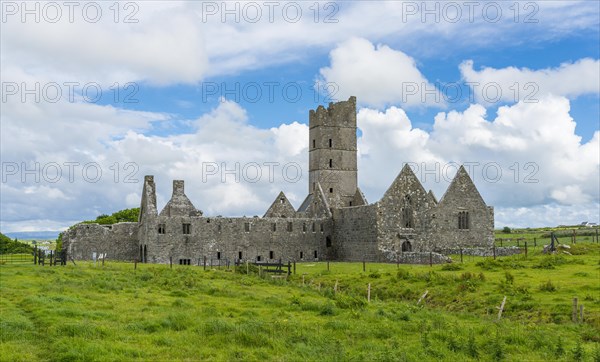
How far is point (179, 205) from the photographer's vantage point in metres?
81.0

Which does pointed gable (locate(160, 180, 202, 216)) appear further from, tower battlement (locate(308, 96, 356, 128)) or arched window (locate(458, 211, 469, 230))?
arched window (locate(458, 211, 469, 230))

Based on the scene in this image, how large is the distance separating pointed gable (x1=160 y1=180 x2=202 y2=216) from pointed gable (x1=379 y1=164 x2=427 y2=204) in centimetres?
2430

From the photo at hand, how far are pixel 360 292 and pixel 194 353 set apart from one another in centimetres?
2306

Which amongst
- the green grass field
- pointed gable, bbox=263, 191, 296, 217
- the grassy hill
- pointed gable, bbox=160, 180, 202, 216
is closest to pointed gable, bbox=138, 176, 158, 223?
pointed gable, bbox=160, 180, 202, 216

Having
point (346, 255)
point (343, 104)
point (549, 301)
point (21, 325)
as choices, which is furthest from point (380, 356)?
point (343, 104)

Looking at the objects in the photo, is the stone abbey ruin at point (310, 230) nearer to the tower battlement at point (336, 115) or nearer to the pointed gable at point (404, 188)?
the pointed gable at point (404, 188)

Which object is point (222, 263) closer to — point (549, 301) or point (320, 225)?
point (320, 225)

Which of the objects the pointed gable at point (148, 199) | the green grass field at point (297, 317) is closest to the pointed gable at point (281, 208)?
the pointed gable at point (148, 199)

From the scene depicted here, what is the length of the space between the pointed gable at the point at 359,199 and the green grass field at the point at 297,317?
43554 millimetres

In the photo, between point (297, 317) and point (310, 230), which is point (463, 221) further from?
point (297, 317)

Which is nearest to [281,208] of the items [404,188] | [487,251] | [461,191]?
[404,188]

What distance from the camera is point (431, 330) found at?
2428 cm

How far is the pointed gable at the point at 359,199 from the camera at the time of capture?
3551 inches

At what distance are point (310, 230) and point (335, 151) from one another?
56.3 ft
